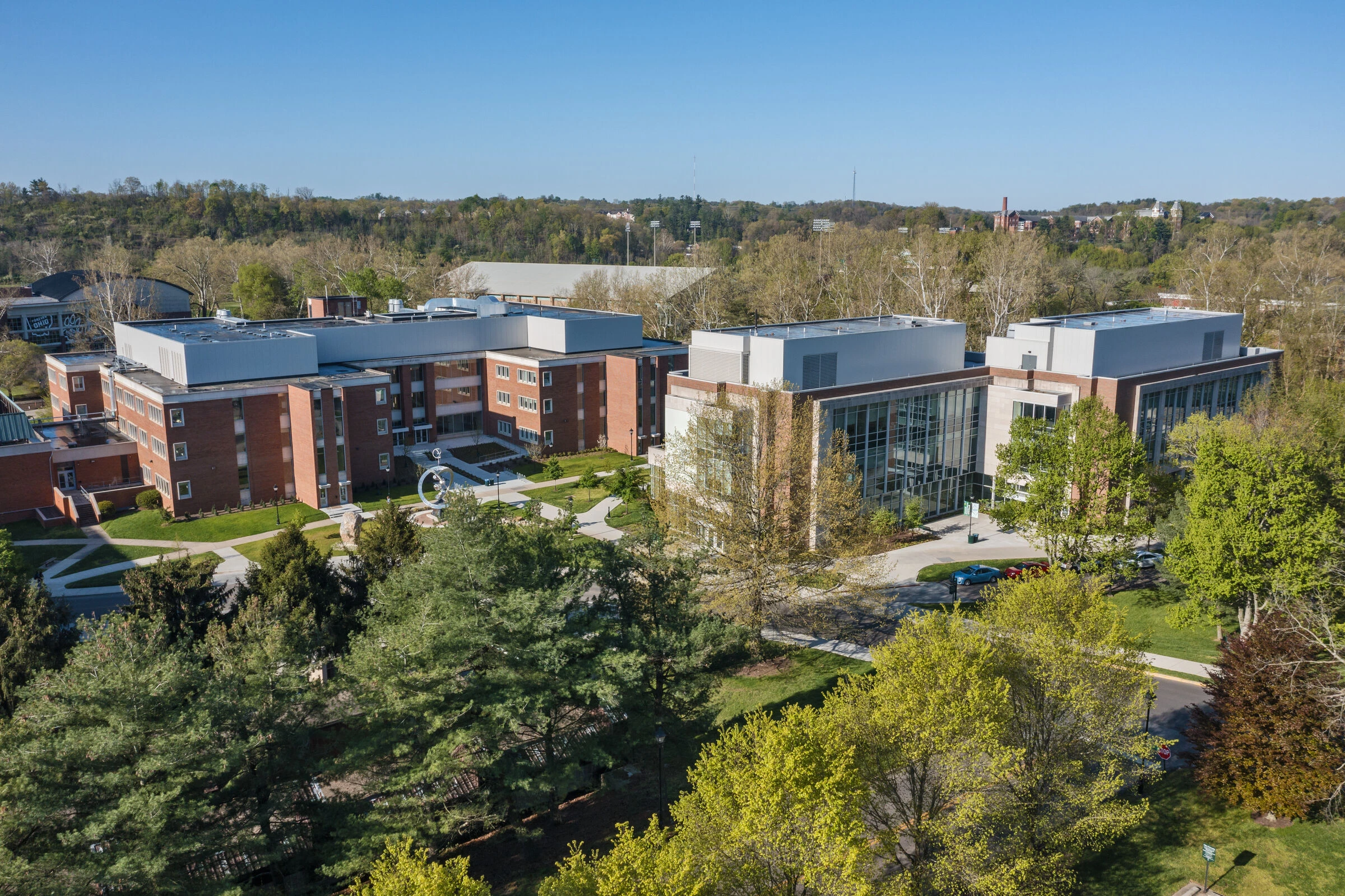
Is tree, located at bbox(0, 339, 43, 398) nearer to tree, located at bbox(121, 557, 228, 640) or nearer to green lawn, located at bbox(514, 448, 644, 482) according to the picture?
green lawn, located at bbox(514, 448, 644, 482)

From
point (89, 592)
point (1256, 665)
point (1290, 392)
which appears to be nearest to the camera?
point (1256, 665)

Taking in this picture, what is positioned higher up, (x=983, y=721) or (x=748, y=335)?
(x=748, y=335)

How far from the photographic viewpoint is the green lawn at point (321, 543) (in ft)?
151

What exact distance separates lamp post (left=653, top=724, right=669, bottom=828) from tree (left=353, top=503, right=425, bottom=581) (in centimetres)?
1201

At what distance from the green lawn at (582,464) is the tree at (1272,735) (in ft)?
134

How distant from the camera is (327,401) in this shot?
52.7m

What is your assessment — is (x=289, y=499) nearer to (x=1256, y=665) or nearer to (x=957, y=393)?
(x=957, y=393)

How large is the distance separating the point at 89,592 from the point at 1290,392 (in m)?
70.1

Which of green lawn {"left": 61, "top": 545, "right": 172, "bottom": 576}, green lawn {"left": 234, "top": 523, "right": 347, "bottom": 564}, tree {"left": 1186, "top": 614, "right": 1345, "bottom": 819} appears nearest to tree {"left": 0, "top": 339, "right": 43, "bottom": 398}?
green lawn {"left": 61, "top": 545, "right": 172, "bottom": 576}

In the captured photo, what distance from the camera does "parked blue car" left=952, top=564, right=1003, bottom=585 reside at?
42031mm

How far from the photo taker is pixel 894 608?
39000 mm

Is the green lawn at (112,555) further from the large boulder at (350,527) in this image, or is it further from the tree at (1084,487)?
the tree at (1084,487)

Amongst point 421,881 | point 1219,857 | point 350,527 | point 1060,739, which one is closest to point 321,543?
point 350,527

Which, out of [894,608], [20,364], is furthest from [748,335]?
[20,364]
